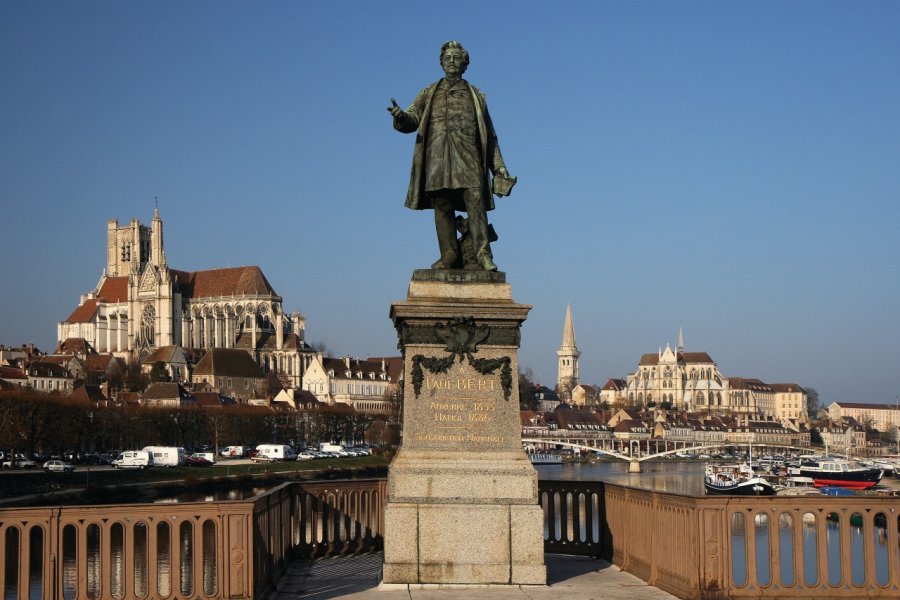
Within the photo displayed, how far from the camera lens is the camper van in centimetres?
8356

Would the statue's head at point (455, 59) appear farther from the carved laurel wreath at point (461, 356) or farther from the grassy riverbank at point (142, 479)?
the grassy riverbank at point (142, 479)

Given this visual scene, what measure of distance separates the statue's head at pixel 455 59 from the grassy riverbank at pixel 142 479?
46.0m

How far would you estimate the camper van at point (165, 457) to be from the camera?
83562 mm

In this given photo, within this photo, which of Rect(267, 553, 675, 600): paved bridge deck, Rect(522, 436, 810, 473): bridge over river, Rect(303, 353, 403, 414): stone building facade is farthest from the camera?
Rect(303, 353, 403, 414): stone building facade

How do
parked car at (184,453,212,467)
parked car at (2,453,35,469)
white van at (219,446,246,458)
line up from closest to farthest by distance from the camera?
parked car at (2,453,35,469) → parked car at (184,453,212,467) → white van at (219,446,246,458)

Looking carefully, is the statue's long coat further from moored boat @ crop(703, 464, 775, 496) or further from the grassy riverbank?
moored boat @ crop(703, 464, 775, 496)

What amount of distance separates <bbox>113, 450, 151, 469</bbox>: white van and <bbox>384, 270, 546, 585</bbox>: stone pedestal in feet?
239

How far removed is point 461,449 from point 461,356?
0.87 m

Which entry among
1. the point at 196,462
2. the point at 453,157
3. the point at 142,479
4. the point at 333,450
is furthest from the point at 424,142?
the point at 333,450

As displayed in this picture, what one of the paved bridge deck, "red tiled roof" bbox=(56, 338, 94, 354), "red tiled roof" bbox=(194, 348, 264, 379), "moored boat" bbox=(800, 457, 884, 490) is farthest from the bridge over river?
the paved bridge deck

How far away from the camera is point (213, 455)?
101m

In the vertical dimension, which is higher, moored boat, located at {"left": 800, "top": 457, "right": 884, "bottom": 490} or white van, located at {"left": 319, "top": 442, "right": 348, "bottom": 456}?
white van, located at {"left": 319, "top": 442, "right": 348, "bottom": 456}

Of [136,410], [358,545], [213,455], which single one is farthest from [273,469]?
[358,545]

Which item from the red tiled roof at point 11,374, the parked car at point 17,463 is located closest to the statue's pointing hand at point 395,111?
the parked car at point 17,463
